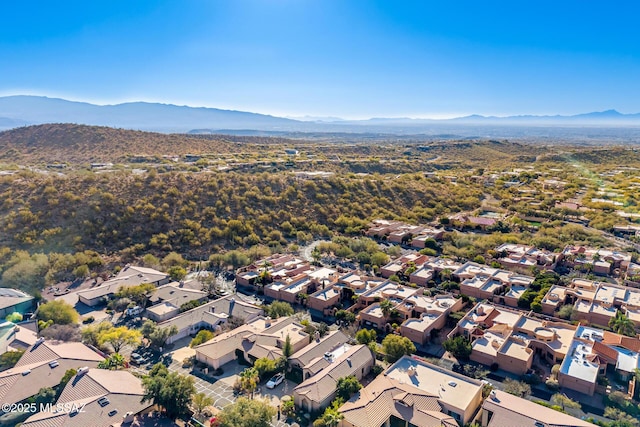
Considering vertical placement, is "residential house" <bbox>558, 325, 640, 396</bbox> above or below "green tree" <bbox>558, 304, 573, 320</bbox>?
above

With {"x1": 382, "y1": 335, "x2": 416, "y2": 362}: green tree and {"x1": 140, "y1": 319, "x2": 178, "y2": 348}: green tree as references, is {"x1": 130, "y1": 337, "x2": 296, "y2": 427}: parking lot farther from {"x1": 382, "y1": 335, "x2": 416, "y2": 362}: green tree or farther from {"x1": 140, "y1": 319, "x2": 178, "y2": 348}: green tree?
{"x1": 382, "y1": 335, "x2": 416, "y2": 362}: green tree

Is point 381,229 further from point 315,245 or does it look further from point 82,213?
point 82,213

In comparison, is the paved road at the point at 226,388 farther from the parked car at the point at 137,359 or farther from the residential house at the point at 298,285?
the residential house at the point at 298,285

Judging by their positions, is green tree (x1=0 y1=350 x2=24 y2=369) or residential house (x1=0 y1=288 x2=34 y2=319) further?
residential house (x1=0 y1=288 x2=34 y2=319)

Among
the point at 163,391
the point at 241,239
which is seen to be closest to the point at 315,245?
the point at 241,239

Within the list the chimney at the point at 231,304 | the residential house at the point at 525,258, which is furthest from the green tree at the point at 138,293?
the residential house at the point at 525,258

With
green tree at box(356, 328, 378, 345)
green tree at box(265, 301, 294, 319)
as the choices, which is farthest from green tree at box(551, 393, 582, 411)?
green tree at box(265, 301, 294, 319)

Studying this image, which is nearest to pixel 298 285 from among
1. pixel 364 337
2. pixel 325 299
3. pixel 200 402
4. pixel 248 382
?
pixel 325 299

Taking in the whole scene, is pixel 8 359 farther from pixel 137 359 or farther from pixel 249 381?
pixel 249 381
